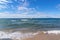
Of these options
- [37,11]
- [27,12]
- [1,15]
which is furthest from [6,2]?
[37,11]

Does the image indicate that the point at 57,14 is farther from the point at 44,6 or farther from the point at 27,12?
the point at 27,12

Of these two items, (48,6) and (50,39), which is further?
(48,6)

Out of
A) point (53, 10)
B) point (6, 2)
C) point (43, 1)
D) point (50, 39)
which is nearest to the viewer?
point (50, 39)

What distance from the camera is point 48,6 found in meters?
4.10

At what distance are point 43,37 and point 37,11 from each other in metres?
0.94

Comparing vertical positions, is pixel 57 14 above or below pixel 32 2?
below

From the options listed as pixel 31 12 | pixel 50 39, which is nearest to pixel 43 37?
pixel 50 39

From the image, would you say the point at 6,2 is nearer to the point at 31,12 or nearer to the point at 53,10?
the point at 31,12

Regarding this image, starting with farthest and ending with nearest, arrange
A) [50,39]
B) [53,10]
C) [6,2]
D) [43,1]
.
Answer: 1. [53,10]
2. [43,1]
3. [6,2]
4. [50,39]

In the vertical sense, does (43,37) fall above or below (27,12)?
below

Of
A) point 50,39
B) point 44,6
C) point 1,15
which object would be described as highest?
point 44,6

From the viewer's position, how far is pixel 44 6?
404 cm

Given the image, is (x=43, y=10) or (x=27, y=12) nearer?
(x=27, y=12)

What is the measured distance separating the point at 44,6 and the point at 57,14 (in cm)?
44
